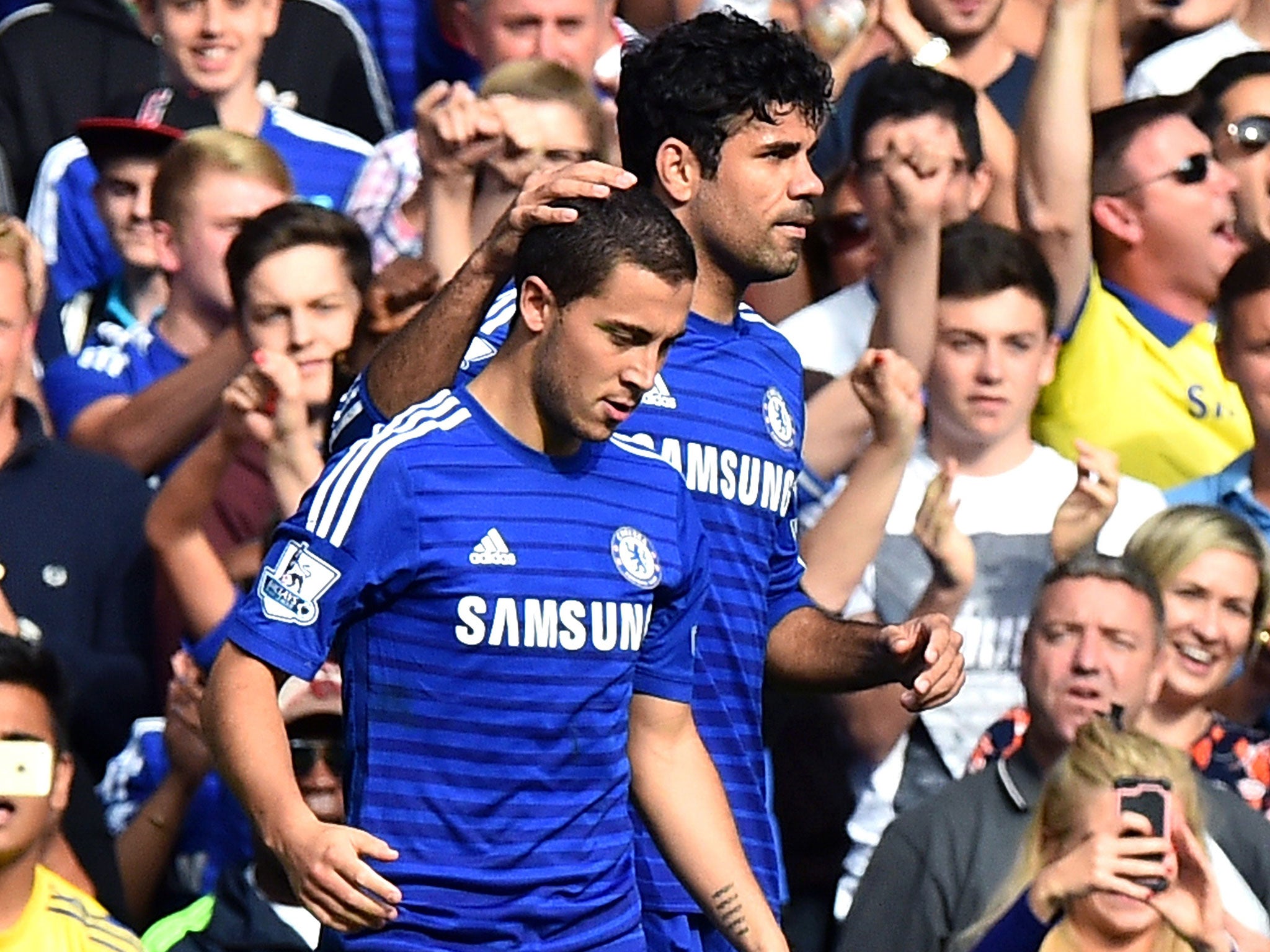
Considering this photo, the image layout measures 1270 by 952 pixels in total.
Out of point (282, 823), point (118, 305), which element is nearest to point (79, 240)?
point (118, 305)

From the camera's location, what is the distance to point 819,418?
261 inches

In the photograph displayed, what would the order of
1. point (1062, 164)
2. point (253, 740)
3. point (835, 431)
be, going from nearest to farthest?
point (253, 740) < point (835, 431) < point (1062, 164)

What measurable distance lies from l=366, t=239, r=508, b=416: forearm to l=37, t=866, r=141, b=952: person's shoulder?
127cm

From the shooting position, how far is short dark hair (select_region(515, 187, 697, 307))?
4.24 metres

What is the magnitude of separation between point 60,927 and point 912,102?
120 inches

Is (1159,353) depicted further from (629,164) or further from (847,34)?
(629,164)

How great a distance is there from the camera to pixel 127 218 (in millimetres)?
7328

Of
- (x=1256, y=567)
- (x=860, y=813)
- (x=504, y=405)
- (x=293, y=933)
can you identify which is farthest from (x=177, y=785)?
(x=1256, y=567)

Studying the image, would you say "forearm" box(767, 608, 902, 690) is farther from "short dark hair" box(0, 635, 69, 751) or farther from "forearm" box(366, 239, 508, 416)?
"short dark hair" box(0, 635, 69, 751)

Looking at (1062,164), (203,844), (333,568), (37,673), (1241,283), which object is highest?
(333,568)

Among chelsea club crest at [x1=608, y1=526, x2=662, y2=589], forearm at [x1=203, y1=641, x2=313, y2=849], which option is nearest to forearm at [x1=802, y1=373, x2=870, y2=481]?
chelsea club crest at [x1=608, y1=526, x2=662, y2=589]

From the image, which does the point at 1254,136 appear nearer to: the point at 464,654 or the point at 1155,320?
the point at 1155,320

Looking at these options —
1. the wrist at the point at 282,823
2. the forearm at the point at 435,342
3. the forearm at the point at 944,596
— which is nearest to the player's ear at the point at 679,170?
the forearm at the point at 435,342

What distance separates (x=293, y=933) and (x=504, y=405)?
184 cm
